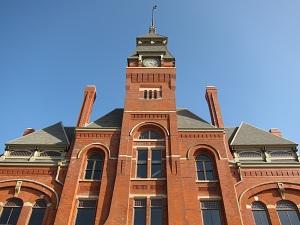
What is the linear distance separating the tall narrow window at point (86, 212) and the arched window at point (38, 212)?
7.30ft

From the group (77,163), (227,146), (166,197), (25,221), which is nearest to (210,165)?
(227,146)

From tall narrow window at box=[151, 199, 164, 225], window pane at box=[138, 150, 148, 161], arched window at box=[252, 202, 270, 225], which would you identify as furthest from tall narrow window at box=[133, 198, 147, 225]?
arched window at box=[252, 202, 270, 225]

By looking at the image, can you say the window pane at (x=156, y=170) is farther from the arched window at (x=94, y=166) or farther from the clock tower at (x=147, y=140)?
the arched window at (x=94, y=166)

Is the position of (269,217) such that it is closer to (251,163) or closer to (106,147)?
(251,163)

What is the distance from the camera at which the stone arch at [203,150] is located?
23062 mm

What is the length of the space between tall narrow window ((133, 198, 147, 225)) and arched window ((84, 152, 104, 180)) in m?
3.40

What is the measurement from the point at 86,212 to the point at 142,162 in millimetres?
4845

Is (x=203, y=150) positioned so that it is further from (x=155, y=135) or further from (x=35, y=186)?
(x=35, y=186)

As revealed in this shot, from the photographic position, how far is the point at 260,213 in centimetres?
2091

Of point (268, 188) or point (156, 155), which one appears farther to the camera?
point (156, 155)

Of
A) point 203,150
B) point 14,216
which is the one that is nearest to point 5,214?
point 14,216

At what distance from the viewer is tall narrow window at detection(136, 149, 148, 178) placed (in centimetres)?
2206

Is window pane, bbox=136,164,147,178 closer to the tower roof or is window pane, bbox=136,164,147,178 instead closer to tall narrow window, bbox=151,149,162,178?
tall narrow window, bbox=151,149,162,178

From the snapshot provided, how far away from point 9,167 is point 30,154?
2.09 meters
